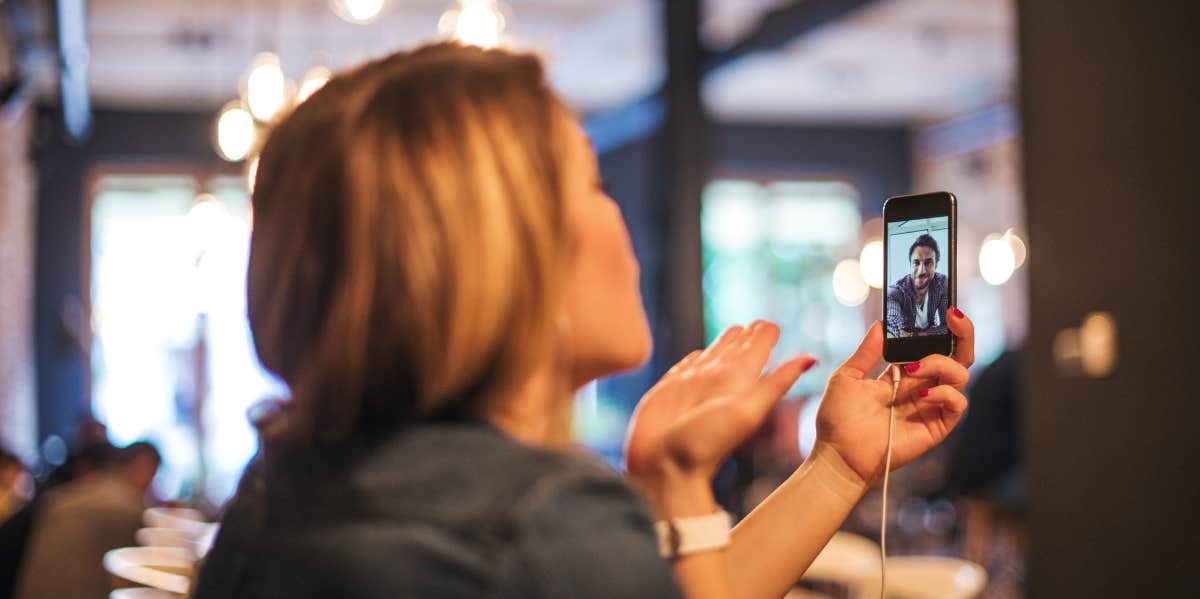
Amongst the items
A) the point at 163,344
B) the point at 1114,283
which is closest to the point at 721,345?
the point at 1114,283

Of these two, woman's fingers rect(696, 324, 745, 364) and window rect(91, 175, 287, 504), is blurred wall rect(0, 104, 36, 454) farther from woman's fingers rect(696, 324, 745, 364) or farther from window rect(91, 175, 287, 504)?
woman's fingers rect(696, 324, 745, 364)

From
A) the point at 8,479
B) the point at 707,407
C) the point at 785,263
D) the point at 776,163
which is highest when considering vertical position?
the point at 776,163

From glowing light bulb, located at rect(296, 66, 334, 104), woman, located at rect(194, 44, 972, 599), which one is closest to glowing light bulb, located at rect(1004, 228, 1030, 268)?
glowing light bulb, located at rect(296, 66, 334, 104)

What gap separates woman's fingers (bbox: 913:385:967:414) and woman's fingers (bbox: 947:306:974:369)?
4 cm

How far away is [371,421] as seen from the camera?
2.60 feet

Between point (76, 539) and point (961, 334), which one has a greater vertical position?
point (961, 334)

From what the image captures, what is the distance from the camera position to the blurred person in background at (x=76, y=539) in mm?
3594

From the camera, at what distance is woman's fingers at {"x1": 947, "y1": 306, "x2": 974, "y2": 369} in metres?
1.14

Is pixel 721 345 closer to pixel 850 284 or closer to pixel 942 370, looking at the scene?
pixel 942 370

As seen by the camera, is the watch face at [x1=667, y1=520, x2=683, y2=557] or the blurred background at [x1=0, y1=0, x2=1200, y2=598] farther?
the blurred background at [x1=0, y1=0, x2=1200, y2=598]

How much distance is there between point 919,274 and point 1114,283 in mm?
2068

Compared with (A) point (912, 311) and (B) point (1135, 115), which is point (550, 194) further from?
(B) point (1135, 115)

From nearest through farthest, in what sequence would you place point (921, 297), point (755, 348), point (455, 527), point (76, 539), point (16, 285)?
point (455, 527) < point (755, 348) < point (921, 297) < point (76, 539) < point (16, 285)

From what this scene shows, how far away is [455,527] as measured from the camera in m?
0.72
